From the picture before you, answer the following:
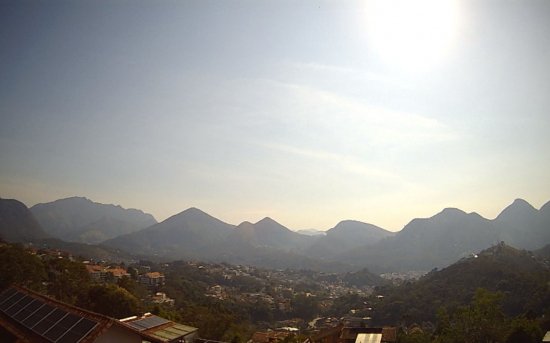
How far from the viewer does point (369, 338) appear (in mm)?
29688

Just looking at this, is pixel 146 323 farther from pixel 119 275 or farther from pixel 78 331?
pixel 119 275

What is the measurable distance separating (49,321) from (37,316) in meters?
0.71

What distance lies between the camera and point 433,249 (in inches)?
6649

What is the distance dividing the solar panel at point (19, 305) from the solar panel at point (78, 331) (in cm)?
314

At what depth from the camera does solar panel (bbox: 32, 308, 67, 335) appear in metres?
7.57

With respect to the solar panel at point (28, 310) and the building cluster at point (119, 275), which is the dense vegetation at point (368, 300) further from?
the solar panel at point (28, 310)

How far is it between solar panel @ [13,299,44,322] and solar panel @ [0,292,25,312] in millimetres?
885

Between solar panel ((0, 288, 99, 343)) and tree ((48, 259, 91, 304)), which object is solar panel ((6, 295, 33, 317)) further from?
tree ((48, 259, 91, 304))

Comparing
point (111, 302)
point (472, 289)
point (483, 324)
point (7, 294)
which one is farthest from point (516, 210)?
point (7, 294)

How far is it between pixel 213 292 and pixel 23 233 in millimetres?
101418

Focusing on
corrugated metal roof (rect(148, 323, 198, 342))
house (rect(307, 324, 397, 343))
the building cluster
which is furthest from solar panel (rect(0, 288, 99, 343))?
the building cluster

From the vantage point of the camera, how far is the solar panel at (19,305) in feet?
29.7

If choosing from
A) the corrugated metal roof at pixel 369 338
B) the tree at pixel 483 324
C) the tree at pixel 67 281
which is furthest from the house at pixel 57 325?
the corrugated metal roof at pixel 369 338

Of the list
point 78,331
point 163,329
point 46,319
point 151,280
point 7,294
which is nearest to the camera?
point 78,331
